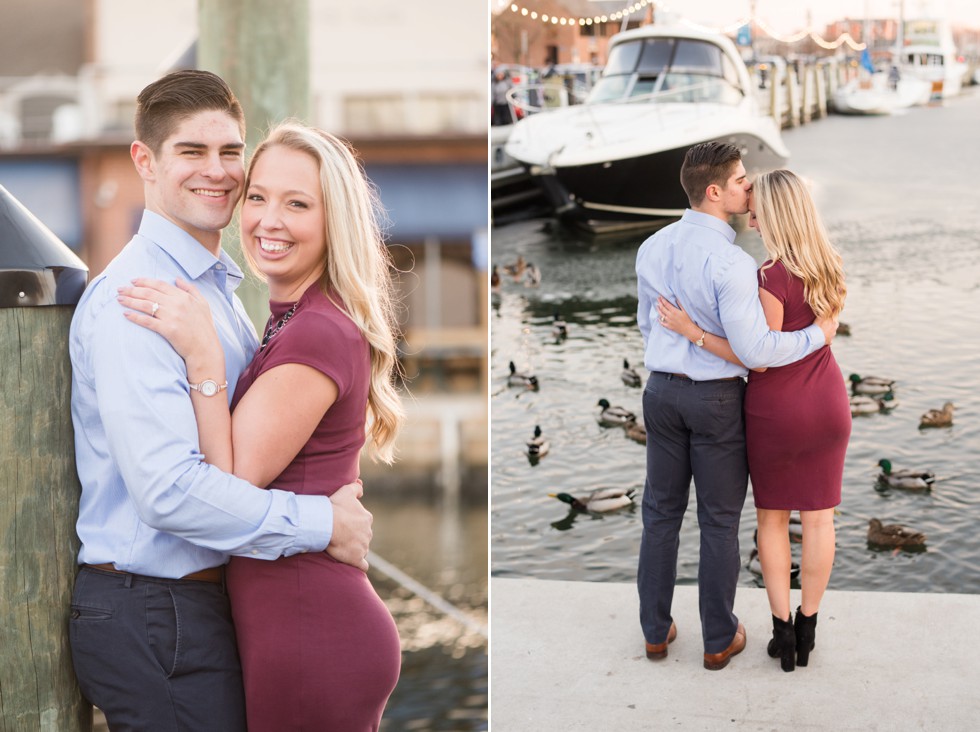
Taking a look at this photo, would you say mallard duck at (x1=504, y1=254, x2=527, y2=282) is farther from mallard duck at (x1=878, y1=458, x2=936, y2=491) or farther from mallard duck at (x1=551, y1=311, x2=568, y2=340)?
mallard duck at (x1=878, y1=458, x2=936, y2=491)

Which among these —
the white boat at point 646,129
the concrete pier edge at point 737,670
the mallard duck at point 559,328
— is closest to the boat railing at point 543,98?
the white boat at point 646,129

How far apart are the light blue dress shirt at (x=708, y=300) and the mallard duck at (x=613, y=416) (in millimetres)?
3495

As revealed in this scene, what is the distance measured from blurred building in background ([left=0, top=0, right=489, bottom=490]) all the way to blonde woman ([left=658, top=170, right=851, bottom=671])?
883cm

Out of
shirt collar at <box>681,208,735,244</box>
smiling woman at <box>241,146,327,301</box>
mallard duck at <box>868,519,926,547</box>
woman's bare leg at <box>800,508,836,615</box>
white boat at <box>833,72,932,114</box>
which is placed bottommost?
mallard duck at <box>868,519,926,547</box>

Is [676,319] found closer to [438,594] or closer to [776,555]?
[776,555]

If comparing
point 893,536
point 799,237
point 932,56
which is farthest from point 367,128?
point 799,237

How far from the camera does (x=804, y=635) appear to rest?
9.00ft

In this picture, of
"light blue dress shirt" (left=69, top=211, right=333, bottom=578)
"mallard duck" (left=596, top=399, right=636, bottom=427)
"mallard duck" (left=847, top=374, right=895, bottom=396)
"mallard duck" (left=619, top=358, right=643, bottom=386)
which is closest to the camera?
"light blue dress shirt" (left=69, top=211, right=333, bottom=578)

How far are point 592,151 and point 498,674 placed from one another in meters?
5.19

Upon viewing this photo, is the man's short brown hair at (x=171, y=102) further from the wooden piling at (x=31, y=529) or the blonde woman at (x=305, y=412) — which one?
the wooden piling at (x=31, y=529)

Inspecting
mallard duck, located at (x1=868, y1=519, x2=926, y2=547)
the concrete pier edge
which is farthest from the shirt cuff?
mallard duck, located at (x1=868, y1=519, x2=926, y2=547)

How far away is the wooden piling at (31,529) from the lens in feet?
4.78

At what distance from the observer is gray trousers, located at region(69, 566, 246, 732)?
54.0 inches

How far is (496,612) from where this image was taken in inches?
125
